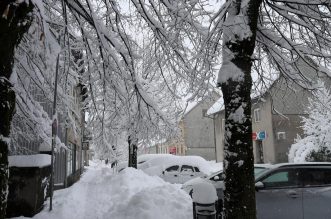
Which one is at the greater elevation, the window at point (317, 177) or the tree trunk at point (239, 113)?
the tree trunk at point (239, 113)

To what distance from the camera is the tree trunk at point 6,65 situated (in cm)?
383

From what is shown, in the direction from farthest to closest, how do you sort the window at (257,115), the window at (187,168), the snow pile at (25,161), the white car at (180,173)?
the window at (257,115), the window at (187,168), the white car at (180,173), the snow pile at (25,161)

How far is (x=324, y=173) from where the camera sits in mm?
8516

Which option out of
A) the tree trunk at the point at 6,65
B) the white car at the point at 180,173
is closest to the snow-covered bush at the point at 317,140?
the white car at the point at 180,173

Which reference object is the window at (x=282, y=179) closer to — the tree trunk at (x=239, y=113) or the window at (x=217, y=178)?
the window at (x=217, y=178)

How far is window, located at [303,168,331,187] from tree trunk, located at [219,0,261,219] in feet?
11.0

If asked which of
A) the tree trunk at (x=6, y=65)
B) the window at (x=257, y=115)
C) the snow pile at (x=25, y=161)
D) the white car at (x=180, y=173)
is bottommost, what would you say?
the white car at (x=180, y=173)

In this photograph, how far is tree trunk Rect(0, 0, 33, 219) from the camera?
12.6 feet

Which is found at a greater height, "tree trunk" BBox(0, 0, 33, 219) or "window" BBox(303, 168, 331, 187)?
"tree trunk" BBox(0, 0, 33, 219)

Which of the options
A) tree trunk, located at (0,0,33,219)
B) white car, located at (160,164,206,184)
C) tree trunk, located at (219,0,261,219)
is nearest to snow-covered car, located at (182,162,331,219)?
tree trunk, located at (219,0,261,219)

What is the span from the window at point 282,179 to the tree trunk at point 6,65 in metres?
5.79

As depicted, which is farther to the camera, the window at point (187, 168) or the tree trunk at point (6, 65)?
the window at point (187, 168)

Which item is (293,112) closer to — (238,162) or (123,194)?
(123,194)

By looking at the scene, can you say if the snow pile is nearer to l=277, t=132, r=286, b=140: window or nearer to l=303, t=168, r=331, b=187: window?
l=303, t=168, r=331, b=187: window
